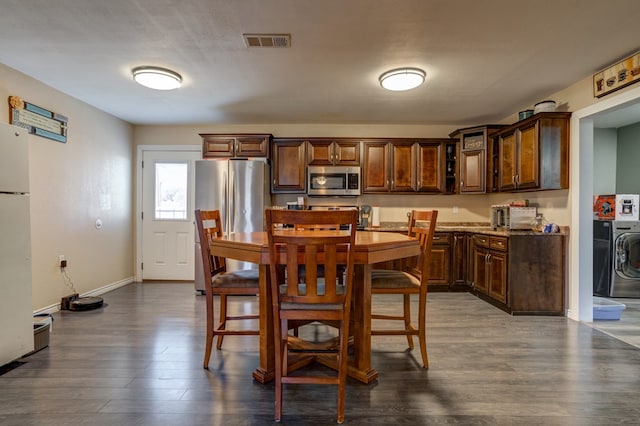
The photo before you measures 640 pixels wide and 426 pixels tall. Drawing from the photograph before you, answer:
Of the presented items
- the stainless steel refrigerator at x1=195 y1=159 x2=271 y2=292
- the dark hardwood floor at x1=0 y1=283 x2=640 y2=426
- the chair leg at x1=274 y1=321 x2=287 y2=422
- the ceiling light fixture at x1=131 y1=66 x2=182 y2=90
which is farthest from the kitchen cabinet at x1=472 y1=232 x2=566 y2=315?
the ceiling light fixture at x1=131 y1=66 x2=182 y2=90

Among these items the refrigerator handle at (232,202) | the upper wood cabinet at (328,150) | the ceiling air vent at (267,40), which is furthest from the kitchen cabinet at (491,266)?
the refrigerator handle at (232,202)

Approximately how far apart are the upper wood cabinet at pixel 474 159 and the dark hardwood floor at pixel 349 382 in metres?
1.99

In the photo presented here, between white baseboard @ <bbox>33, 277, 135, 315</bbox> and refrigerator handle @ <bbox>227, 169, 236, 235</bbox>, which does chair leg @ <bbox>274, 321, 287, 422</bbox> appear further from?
white baseboard @ <bbox>33, 277, 135, 315</bbox>

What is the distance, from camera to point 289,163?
15.3ft

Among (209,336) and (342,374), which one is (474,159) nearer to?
(342,374)

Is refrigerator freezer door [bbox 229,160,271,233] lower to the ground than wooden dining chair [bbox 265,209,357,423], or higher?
higher

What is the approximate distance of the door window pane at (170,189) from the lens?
5.02 meters

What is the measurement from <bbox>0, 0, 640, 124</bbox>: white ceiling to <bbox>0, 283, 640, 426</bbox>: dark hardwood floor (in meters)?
2.36

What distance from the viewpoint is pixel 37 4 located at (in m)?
2.03

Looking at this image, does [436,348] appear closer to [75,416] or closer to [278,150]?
[75,416]

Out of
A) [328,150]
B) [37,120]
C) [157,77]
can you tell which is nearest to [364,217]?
[328,150]

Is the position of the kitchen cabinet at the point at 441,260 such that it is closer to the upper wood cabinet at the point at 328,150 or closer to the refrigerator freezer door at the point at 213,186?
the upper wood cabinet at the point at 328,150

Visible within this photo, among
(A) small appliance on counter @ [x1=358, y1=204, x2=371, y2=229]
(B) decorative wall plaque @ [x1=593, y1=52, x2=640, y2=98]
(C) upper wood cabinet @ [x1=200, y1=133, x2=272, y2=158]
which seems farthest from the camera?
(A) small appliance on counter @ [x1=358, y1=204, x2=371, y2=229]

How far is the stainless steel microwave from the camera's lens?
464 cm
